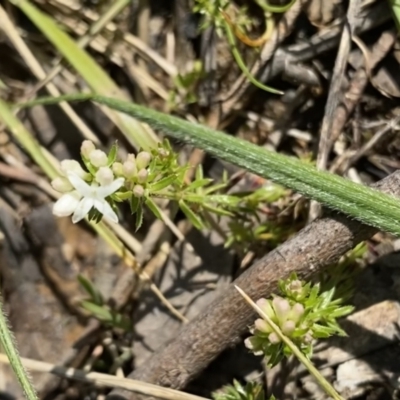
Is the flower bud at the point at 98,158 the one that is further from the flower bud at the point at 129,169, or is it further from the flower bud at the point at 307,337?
the flower bud at the point at 307,337

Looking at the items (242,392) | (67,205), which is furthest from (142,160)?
(242,392)

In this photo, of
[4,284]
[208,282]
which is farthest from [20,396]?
[208,282]

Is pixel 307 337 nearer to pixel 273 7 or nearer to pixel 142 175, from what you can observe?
pixel 142 175

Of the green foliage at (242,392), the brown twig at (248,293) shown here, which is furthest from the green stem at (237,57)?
the green foliage at (242,392)

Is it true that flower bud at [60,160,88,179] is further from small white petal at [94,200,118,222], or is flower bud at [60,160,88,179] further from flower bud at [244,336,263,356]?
flower bud at [244,336,263,356]

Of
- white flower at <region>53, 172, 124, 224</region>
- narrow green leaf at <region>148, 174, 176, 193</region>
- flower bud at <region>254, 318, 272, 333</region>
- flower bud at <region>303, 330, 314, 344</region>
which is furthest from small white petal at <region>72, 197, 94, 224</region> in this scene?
flower bud at <region>303, 330, 314, 344</region>

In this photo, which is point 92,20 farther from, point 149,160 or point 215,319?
point 215,319

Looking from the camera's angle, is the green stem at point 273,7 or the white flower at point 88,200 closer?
the white flower at point 88,200
